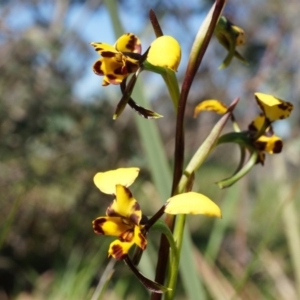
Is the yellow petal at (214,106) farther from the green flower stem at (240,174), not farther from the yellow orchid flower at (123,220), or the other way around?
the yellow orchid flower at (123,220)

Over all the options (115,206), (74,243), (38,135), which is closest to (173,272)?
(115,206)

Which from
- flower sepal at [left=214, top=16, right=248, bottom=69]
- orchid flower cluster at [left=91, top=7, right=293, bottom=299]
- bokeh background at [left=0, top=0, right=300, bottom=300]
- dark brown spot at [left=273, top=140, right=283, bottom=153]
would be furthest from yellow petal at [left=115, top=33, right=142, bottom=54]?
bokeh background at [left=0, top=0, right=300, bottom=300]

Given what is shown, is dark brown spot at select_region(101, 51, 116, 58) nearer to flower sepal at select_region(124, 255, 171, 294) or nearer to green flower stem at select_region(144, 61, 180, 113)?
green flower stem at select_region(144, 61, 180, 113)

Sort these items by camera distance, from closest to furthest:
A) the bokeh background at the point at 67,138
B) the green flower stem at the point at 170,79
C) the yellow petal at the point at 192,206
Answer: the yellow petal at the point at 192,206, the green flower stem at the point at 170,79, the bokeh background at the point at 67,138

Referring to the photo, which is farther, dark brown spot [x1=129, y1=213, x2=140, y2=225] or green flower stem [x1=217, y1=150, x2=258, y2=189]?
green flower stem [x1=217, y1=150, x2=258, y2=189]

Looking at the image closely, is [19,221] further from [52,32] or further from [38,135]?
[52,32]

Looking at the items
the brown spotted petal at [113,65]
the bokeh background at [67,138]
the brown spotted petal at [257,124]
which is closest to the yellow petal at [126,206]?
the brown spotted petal at [113,65]

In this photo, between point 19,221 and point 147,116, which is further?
point 19,221
